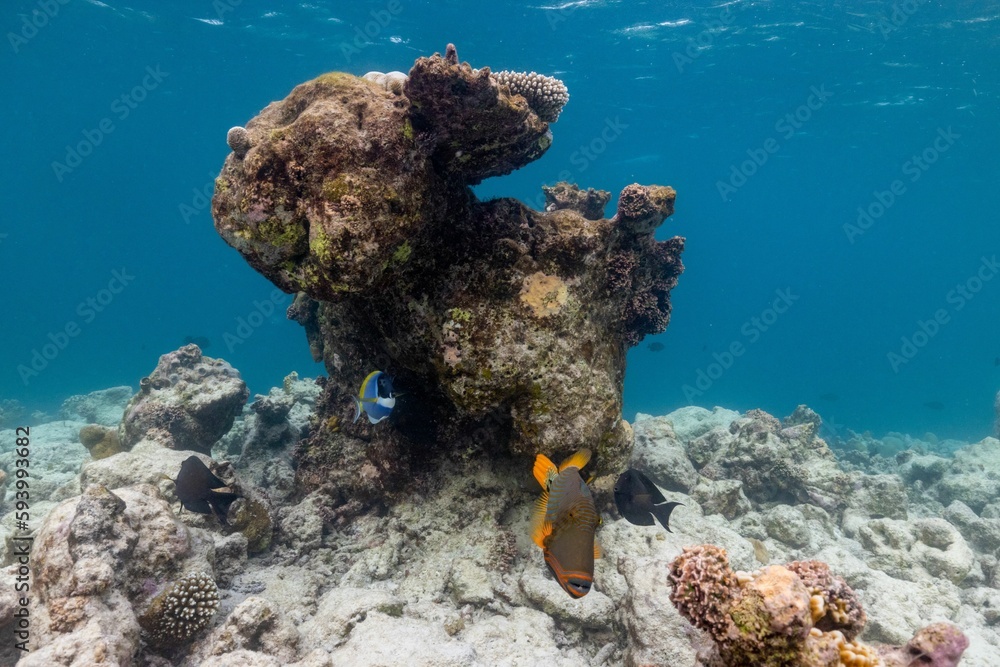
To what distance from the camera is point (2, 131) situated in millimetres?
45344

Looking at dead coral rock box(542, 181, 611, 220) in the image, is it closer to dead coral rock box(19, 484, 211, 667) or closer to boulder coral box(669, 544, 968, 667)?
boulder coral box(669, 544, 968, 667)

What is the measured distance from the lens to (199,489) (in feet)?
15.4

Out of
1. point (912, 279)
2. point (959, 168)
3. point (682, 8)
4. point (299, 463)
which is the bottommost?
point (299, 463)

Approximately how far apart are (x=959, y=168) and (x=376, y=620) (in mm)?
52422

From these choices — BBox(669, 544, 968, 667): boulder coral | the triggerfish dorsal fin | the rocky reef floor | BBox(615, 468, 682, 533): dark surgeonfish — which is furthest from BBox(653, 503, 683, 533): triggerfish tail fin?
the triggerfish dorsal fin

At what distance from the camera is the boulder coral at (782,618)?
1876 millimetres

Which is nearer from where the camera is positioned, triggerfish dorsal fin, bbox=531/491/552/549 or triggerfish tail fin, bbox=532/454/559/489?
triggerfish dorsal fin, bbox=531/491/552/549

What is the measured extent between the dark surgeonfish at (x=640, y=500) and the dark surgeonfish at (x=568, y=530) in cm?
201

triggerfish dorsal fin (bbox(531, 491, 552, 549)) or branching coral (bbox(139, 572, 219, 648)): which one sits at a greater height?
triggerfish dorsal fin (bbox(531, 491, 552, 549))

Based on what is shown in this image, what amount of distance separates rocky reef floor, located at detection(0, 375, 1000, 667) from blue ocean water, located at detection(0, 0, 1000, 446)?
37.2 ft

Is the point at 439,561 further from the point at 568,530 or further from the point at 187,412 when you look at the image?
the point at 187,412

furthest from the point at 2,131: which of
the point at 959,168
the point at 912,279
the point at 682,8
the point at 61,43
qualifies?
the point at 912,279

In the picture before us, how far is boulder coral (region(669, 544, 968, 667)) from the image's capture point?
6.15 feet

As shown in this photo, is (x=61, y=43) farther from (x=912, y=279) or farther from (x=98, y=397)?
(x=912, y=279)
